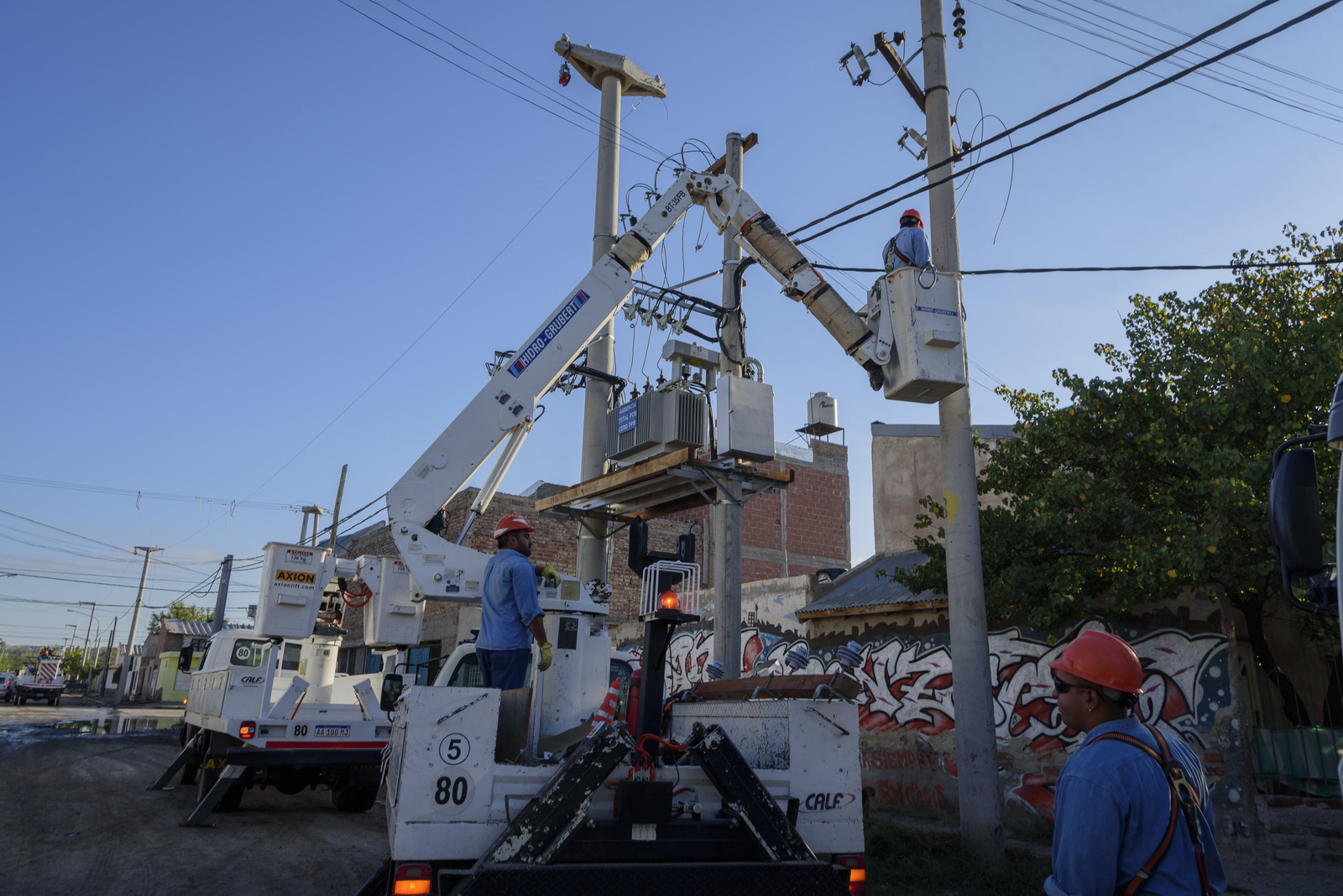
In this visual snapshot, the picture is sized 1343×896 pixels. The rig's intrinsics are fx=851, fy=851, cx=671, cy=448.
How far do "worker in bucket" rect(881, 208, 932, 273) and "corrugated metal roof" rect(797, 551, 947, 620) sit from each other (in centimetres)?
476

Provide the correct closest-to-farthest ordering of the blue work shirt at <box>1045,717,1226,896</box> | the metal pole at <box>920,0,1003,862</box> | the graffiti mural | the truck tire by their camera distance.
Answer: the blue work shirt at <box>1045,717,1226,896</box>, the metal pole at <box>920,0,1003,862</box>, the graffiti mural, the truck tire

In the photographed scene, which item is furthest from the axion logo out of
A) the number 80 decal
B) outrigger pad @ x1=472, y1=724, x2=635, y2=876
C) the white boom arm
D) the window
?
the window

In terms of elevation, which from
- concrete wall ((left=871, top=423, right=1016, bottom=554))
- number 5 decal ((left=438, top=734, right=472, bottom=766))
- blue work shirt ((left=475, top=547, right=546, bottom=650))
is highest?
concrete wall ((left=871, top=423, right=1016, bottom=554))

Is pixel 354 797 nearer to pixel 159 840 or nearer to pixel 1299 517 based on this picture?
pixel 159 840

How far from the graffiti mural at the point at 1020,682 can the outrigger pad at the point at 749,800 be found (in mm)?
1987

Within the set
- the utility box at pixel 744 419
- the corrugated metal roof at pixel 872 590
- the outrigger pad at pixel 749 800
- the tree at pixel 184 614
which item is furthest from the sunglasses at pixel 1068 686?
the tree at pixel 184 614

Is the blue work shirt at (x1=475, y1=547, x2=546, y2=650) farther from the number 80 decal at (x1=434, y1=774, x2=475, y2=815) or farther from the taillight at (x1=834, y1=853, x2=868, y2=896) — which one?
the taillight at (x1=834, y1=853, x2=868, y2=896)

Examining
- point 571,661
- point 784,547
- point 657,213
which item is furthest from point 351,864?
point 784,547

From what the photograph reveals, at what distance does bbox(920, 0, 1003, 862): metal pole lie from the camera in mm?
7438

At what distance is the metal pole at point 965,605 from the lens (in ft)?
24.4

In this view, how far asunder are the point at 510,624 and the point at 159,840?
584cm

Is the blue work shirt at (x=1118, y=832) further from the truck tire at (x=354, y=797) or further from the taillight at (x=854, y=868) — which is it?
the truck tire at (x=354, y=797)

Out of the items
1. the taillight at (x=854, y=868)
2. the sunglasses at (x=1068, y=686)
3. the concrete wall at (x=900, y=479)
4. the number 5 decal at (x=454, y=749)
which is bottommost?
the taillight at (x=854, y=868)

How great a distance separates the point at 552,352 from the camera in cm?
912
